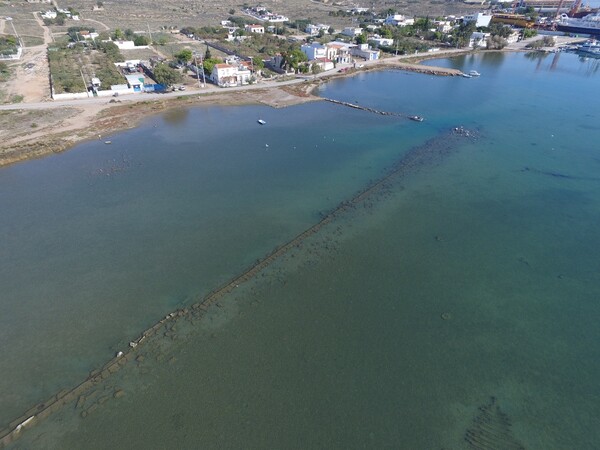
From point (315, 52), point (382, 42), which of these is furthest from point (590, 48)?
point (315, 52)

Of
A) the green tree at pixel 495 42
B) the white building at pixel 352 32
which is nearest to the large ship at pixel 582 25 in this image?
the green tree at pixel 495 42

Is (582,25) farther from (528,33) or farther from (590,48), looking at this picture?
(590,48)

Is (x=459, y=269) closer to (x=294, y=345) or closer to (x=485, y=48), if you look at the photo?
(x=294, y=345)

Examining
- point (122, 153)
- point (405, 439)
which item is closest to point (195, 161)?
point (122, 153)

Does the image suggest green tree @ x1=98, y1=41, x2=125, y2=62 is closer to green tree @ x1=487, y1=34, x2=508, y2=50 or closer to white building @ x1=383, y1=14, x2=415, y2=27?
white building @ x1=383, y1=14, x2=415, y2=27

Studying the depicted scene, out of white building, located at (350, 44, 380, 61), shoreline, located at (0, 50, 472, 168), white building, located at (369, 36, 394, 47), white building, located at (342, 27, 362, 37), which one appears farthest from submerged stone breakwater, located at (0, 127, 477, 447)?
white building, located at (342, 27, 362, 37)
